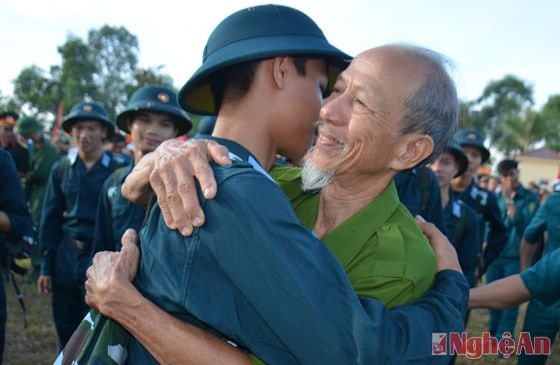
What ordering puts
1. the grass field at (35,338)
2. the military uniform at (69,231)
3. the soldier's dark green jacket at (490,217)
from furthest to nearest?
the soldier's dark green jacket at (490,217) < the grass field at (35,338) < the military uniform at (69,231)

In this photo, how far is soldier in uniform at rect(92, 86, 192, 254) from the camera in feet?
12.6

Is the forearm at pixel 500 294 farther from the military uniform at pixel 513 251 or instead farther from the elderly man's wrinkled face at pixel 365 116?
the military uniform at pixel 513 251

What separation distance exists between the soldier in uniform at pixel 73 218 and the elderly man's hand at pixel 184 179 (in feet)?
11.2

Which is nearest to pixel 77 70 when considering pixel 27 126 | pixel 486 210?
pixel 27 126

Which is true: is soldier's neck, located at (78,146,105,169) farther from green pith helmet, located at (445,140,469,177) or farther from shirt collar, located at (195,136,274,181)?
shirt collar, located at (195,136,274,181)

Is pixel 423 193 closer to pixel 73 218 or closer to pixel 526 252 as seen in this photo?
pixel 526 252

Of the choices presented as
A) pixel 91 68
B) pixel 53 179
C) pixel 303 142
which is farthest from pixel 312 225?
pixel 91 68

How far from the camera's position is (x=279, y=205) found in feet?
4.14

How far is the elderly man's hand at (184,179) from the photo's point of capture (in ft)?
4.17

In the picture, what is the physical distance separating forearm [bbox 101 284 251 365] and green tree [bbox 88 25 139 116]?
65.5 meters

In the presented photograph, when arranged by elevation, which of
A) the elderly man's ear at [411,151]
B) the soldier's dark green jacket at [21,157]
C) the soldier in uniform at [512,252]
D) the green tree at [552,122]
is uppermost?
the elderly man's ear at [411,151]

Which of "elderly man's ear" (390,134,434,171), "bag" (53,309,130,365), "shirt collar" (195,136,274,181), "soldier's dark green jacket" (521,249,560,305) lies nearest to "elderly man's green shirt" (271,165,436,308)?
"elderly man's ear" (390,134,434,171)

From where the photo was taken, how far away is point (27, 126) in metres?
9.39

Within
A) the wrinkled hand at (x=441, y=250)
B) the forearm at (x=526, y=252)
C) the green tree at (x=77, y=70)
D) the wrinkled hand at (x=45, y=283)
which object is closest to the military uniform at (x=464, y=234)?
the forearm at (x=526, y=252)
